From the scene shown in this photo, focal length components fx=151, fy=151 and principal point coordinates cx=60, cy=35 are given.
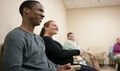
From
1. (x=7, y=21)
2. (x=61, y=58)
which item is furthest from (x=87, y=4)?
(x=7, y=21)

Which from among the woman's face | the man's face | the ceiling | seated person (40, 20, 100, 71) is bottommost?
seated person (40, 20, 100, 71)

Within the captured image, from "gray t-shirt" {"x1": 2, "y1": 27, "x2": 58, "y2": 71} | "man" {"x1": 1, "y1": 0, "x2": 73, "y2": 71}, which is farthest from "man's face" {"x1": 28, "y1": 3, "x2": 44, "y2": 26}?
"gray t-shirt" {"x1": 2, "y1": 27, "x2": 58, "y2": 71}

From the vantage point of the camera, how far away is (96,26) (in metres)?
6.48

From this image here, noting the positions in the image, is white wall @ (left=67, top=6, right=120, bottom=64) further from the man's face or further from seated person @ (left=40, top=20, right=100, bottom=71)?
the man's face

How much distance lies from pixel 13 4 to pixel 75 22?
17.4 ft

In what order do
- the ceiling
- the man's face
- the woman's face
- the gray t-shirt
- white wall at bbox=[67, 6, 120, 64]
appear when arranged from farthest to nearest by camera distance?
1. white wall at bbox=[67, 6, 120, 64]
2. the ceiling
3. the woman's face
4. the man's face
5. the gray t-shirt

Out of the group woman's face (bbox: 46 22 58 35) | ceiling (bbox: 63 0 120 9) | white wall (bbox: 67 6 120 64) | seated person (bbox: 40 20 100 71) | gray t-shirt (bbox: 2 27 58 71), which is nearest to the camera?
gray t-shirt (bbox: 2 27 58 71)

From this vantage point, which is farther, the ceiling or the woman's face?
the ceiling

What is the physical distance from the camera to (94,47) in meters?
6.38

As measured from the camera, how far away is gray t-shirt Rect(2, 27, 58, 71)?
92 cm

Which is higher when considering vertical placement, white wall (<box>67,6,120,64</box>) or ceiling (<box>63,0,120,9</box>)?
ceiling (<box>63,0,120,9</box>)

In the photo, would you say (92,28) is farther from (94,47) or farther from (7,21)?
(7,21)

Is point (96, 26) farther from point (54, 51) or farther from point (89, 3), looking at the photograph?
point (54, 51)

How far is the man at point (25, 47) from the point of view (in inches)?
36.3
